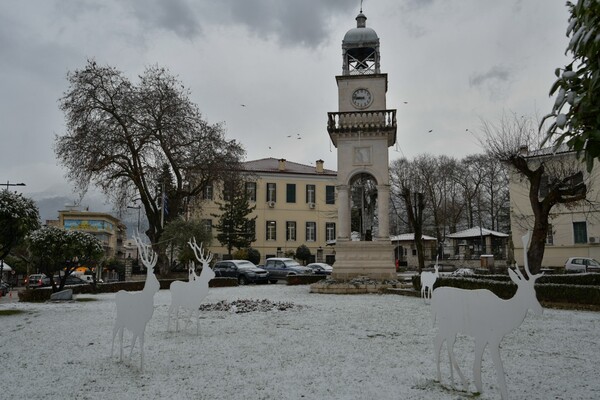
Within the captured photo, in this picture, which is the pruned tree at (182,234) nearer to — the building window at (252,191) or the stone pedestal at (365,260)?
the stone pedestal at (365,260)

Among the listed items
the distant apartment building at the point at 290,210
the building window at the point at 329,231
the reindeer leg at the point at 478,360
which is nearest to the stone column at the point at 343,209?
the reindeer leg at the point at 478,360

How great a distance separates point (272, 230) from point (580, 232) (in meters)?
27.1

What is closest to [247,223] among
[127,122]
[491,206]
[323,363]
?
[127,122]

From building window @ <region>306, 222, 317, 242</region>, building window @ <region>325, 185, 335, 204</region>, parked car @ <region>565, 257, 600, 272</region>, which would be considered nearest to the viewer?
parked car @ <region>565, 257, 600, 272</region>

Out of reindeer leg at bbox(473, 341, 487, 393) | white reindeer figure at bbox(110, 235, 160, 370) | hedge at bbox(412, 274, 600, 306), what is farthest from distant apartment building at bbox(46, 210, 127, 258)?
reindeer leg at bbox(473, 341, 487, 393)

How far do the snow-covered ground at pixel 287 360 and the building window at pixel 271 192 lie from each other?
3663 cm

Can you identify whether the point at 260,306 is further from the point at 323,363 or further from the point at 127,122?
the point at 127,122

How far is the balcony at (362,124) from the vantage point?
21.3 metres

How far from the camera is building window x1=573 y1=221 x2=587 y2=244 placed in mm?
33781

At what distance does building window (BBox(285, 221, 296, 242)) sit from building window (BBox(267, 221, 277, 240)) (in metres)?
1.18

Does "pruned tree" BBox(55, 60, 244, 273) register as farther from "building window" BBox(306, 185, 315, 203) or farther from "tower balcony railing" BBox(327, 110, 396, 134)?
"building window" BBox(306, 185, 315, 203)

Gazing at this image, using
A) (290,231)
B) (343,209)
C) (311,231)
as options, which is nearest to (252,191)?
(290,231)

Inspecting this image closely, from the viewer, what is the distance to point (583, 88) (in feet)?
10.4

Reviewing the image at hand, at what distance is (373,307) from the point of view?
13461 millimetres
